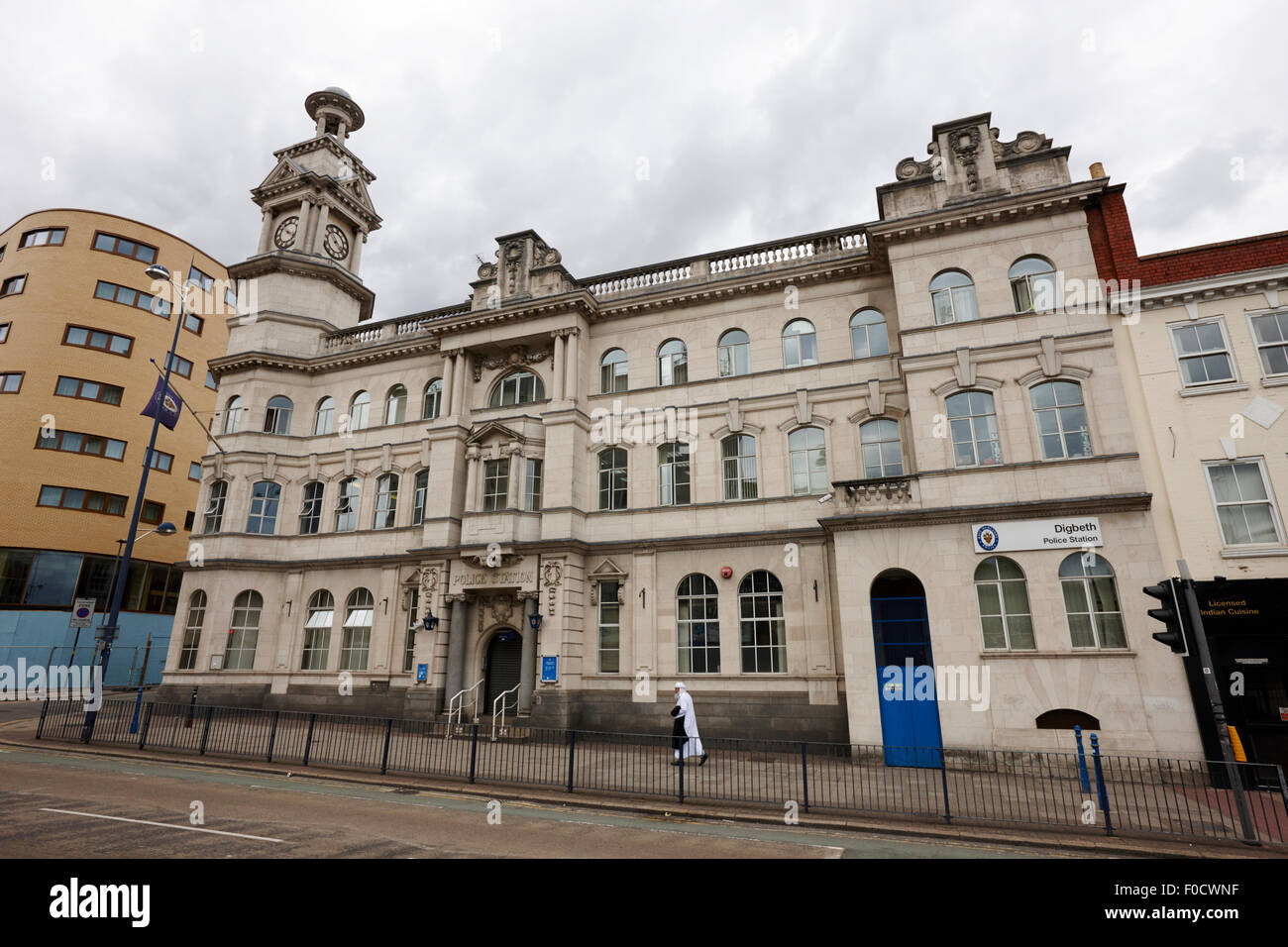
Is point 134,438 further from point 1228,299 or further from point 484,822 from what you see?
point 1228,299

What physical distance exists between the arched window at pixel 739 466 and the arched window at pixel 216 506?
70.5 ft

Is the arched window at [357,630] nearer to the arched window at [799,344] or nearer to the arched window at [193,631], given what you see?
the arched window at [193,631]

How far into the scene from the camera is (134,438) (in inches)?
1484

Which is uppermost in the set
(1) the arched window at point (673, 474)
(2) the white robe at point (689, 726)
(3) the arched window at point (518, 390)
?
(3) the arched window at point (518, 390)

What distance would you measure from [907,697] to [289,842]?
14.0 m

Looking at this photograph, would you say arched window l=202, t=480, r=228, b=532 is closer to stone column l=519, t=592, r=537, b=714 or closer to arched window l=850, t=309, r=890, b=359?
stone column l=519, t=592, r=537, b=714

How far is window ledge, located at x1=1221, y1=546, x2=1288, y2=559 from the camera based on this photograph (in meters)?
14.3

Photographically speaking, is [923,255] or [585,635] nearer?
[923,255]

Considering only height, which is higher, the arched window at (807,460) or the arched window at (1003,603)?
the arched window at (807,460)

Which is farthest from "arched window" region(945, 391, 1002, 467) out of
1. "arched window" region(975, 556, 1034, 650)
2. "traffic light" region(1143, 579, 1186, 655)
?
"traffic light" region(1143, 579, 1186, 655)

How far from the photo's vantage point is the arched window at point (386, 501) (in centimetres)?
2597

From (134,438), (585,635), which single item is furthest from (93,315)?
(585,635)

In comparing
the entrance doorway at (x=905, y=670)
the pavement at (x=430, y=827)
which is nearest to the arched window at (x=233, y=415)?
the pavement at (x=430, y=827)
